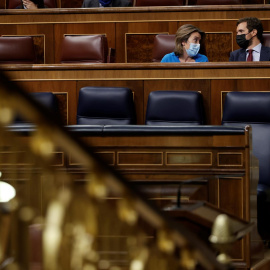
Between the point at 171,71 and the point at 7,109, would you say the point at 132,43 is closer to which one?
the point at 171,71

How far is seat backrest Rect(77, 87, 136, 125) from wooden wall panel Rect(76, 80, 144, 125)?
0.05 metres

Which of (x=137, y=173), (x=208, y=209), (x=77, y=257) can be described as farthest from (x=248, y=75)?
(x=77, y=257)

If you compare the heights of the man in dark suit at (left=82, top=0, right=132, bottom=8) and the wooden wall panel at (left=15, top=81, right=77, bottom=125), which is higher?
the man in dark suit at (left=82, top=0, right=132, bottom=8)

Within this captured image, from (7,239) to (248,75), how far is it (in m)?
0.95

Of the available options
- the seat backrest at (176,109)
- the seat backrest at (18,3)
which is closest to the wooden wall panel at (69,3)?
the seat backrest at (18,3)

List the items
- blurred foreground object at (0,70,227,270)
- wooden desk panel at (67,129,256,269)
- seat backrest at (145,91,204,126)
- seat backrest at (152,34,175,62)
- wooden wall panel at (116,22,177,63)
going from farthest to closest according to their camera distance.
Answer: wooden wall panel at (116,22,177,63) → seat backrest at (152,34,175,62) → seat backrest at (145,91,204,126) → wooden desk panel at (67,129,256,269) → blurred foreground object at (0,70,227,270)

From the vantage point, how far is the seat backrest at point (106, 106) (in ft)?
3.68

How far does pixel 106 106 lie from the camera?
1.13m

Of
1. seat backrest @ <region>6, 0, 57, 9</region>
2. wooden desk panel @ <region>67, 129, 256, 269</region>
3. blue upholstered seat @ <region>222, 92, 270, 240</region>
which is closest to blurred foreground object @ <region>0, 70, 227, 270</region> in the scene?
wooden desk panel @ <region>67, 129, 256, 269</region>

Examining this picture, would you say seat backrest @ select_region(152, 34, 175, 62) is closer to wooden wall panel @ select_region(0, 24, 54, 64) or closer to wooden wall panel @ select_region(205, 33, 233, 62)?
wooden wall panel @ select_region(205, 33, 233, 62)

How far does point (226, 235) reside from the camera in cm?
50

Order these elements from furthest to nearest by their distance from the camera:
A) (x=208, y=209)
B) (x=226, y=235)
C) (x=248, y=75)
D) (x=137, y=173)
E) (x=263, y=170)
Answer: (x=248, y=75) < (x=263, y=170) < (x=137, y=173) < (x=208, y=209) < (x=226, y=235)

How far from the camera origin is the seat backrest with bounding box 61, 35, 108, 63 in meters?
1.44

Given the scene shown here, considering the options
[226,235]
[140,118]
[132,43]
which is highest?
[132,43]
